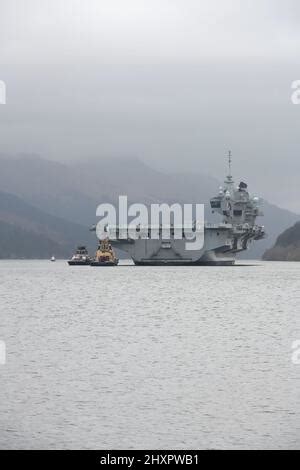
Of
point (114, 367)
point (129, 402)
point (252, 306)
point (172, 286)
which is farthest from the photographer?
point (172, 286)

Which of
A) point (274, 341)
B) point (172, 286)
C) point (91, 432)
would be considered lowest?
point (91, 432)

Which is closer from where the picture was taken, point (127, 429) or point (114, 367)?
point (127, 429)

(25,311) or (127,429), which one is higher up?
(25,311)

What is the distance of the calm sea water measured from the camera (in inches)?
1233

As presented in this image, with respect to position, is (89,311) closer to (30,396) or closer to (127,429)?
(30,396)

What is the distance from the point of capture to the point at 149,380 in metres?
41.5

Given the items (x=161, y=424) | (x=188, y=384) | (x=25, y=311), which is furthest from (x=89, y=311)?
(x=161, y=424)

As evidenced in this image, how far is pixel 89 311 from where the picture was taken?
82938 mm

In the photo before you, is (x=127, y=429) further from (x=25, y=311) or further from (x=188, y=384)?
(x=25, y=311)

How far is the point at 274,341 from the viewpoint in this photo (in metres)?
57.5

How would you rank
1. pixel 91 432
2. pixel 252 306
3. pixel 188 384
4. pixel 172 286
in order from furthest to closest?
pixel 172 286 < pixel 252 306 < pixel 188 384 < pixel 91 432

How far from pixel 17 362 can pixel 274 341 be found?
57.7ft

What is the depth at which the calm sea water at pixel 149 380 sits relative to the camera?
103ft

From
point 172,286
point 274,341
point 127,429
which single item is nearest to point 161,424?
point 127,429
